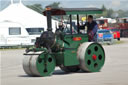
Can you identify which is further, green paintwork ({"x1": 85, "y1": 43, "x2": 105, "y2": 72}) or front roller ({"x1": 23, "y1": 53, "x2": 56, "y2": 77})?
green paintwork ({"x1": 85, "y1": 43, "x2": 105, "y2": 72})

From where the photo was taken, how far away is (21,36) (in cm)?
3731

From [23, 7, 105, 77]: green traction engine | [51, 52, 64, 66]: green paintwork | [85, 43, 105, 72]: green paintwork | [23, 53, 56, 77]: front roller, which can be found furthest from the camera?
[85, 43, 105, 72]: green paintwork

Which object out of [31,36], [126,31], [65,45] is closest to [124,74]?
[65,45]

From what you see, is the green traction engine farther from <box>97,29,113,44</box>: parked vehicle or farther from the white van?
<box>97,29,113,44</box>: parked vehicle

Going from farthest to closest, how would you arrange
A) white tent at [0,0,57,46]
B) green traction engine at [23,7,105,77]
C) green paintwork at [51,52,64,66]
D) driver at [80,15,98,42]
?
white tent at [0,0,57,46] → driver at [80,15,98,42] → green paintwork at [51,52,64,66] → green traction engine at [23,7,105,77]

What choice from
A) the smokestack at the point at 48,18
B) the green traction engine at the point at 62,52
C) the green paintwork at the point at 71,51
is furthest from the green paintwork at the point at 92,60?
the smokestack at the point at 48,18

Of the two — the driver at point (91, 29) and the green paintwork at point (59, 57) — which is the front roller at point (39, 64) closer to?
the green paintwork at point (59, 57)

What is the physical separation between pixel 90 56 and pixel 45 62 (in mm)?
1594

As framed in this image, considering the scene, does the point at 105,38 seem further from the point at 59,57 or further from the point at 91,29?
the point at 59,57

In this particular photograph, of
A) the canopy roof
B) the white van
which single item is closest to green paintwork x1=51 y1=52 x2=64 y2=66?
the canopy roof

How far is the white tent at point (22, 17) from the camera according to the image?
129 ft

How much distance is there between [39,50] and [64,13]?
1439mm

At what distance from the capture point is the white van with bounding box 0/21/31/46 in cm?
3654

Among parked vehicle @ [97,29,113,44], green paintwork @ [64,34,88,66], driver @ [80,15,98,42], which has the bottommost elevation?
parked vehicle @ [97,29,113,44]
